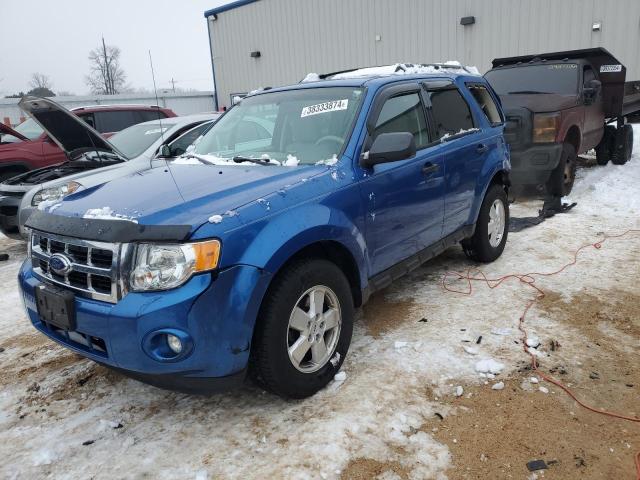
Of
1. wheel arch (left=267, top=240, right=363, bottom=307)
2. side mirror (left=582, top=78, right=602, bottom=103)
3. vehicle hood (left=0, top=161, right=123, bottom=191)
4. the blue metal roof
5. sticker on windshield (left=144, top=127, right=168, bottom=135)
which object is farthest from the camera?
the blue metal roof

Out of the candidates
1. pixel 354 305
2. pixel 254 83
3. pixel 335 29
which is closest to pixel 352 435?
pixel 354 305

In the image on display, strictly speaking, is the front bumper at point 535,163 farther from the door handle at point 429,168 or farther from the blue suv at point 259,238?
the door handle at point 429,168

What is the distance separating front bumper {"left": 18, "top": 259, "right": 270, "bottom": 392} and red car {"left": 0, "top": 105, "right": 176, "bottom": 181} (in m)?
6.78

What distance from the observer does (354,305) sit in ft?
10.9

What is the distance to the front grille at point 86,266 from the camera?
2.40 meters

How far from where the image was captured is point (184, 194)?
8.99 ft

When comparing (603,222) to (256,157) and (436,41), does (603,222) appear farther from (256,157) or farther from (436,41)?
(436,41)

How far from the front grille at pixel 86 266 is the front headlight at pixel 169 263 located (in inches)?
4.3

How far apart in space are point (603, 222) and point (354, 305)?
186 inches

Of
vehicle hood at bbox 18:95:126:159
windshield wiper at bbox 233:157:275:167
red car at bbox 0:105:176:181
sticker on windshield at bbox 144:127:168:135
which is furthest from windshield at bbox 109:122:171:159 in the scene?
windshield wiper at bbox 233:157:275:167

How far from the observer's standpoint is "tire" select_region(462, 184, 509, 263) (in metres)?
4.91

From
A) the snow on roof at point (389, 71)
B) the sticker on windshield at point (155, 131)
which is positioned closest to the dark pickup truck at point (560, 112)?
the snow on roof at point (389, 71)

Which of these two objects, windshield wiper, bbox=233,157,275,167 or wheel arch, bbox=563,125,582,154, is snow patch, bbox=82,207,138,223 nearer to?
windshield wiper, bbox=233,157,275,167

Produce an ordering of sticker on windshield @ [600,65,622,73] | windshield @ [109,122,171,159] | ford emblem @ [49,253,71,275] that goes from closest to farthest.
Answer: ford emblem @ [49,253,71,275] < windshield @ [109,122,171,159] < sticker on windshield @ [600,65,622,73]
